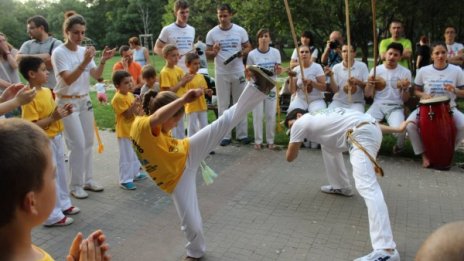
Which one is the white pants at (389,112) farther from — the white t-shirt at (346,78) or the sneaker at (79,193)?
the sneaker at (79,193)

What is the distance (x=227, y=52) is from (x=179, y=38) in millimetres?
873

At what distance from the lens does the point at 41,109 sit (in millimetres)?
4480

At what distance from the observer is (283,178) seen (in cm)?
616

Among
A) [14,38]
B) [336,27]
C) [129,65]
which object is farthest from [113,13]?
[129,65]

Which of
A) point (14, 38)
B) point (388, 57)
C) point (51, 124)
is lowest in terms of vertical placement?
point (51, 124)

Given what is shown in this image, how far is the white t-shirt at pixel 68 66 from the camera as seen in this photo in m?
5.08

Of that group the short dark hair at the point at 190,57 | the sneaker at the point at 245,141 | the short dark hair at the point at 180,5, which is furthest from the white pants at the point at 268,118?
the short dark hair at the point at 180,5

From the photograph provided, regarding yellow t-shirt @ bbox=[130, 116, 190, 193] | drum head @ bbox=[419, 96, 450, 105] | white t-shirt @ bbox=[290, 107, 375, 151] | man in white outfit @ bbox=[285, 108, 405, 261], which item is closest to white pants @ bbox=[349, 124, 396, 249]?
man in white outfit @ bbox=[285, 108, 405, 261]

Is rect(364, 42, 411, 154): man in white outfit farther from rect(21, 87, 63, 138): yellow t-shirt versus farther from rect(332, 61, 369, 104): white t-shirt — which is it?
rect(21, 87, 63, 138): yellow t-shirt

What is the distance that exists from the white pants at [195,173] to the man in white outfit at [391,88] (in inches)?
147

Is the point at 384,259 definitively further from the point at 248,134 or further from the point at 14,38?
the point at 14,38

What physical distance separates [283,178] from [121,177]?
2255 millimetres

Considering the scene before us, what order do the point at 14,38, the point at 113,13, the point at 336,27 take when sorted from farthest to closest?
the point at 113,13 < the point at 14,38 < the point at 336,27

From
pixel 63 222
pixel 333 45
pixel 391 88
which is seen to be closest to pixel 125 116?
pixel 63 222
